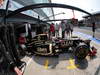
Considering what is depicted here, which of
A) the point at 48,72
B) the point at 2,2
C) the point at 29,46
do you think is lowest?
the point at 48,72

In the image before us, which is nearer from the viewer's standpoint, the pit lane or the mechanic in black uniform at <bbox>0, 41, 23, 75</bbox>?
the mechanic in black uniform at <bbox>0, 41, 23, 75</bbox>

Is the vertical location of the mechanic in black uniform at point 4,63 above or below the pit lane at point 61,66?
above

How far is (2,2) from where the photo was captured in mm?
7805

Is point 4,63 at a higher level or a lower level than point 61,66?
higher

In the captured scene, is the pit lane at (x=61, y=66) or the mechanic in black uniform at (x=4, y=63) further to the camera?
the pit lane at (x=61, y=66)

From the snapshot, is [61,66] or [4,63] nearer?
[4,63]

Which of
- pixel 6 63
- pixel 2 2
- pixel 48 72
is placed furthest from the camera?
pixel 2 2

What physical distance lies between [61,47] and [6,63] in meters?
5.92

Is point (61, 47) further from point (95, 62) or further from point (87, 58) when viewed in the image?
point (95, 62)

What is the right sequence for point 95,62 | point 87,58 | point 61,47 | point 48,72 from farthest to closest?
point 61,47, point 87,58, point 95,62, point 48,72

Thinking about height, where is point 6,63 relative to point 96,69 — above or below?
above

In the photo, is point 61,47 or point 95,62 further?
point 61,47

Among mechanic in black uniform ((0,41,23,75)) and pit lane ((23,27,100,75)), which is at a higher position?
mechanic in black uniform ((0,41,23,75))

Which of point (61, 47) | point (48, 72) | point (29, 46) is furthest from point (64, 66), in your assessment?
point (29, 46)
